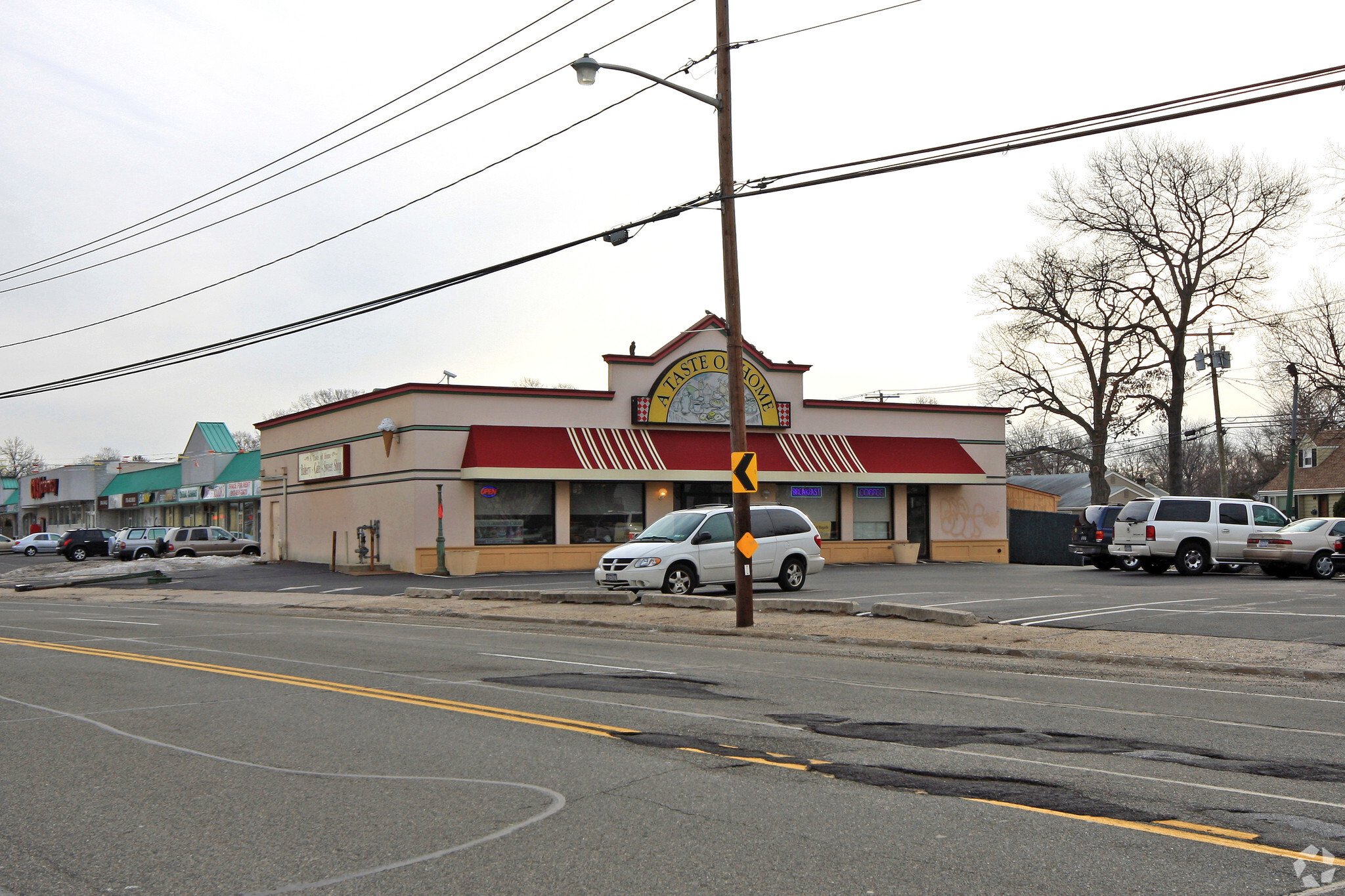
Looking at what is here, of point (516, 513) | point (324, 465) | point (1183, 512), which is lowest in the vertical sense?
point (1183, 512)

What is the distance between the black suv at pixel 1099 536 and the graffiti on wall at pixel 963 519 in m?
9.35

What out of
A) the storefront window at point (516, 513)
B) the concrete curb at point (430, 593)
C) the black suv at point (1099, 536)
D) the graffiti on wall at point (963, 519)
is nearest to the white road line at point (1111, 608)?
the black suv at point (1099, 536)

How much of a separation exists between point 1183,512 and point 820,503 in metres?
13.0

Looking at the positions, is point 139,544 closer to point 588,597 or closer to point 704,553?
point 588,597

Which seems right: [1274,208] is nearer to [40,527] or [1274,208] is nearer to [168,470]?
[168,470]

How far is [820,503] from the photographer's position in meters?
37.5

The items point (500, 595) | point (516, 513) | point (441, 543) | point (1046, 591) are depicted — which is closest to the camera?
point (1046, 591)

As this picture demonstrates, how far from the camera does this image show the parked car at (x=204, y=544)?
47188 millimetres

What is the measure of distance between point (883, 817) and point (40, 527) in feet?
301

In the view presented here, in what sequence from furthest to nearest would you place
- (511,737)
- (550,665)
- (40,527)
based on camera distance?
1. (40,527)
2. (550,665)
3. (511,737)

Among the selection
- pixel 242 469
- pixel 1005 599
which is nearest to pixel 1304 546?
pixel 1005 599

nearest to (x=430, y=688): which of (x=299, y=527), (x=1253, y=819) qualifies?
(x=1253, y=819)

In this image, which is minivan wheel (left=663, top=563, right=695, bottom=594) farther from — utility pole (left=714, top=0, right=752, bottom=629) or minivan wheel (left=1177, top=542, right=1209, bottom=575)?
minivan wheel (left=1177, top=542, right=1209, bottom=575)

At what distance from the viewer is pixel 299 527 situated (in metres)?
39.3
